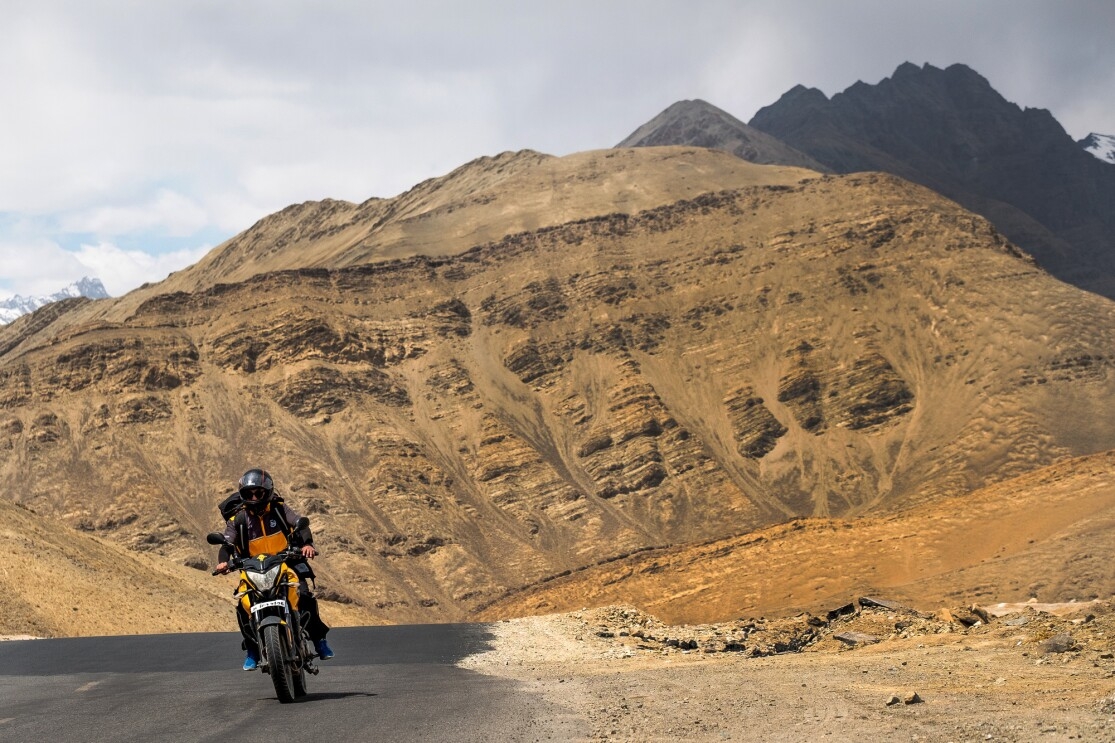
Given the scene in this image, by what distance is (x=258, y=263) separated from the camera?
19562 cm

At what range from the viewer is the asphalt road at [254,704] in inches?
472

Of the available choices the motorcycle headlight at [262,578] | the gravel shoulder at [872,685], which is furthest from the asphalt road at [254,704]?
the motorcycle headlight at [262,578]

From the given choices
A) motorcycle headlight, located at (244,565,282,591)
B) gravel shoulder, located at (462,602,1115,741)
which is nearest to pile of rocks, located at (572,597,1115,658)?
gravel shoulder, located at (462,602,1115,741)

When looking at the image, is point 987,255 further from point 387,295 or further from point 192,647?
point 192,647

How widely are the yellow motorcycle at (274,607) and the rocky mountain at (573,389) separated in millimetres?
68744

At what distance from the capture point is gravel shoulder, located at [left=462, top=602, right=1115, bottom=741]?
11.6 m

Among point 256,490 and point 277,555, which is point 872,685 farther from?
point 256,490

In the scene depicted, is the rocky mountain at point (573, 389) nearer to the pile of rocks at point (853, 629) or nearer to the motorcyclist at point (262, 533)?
the pile of rocks at point (853, 629)

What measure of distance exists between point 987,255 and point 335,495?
83.5 metres

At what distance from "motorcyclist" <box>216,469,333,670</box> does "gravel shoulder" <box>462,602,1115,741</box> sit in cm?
376

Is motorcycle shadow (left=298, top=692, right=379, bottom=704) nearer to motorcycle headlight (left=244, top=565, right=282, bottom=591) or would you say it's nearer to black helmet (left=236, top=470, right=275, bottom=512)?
motorcycle headlight (left=244, top=565, right=282, bottom=591)

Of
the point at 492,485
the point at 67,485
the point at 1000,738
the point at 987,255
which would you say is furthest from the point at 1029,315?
the point at 1000,738

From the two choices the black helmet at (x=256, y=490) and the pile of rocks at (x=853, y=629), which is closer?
the black helmet at (x=256, y=490)

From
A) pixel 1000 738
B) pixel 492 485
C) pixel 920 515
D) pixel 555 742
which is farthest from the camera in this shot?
pixel 492 485
